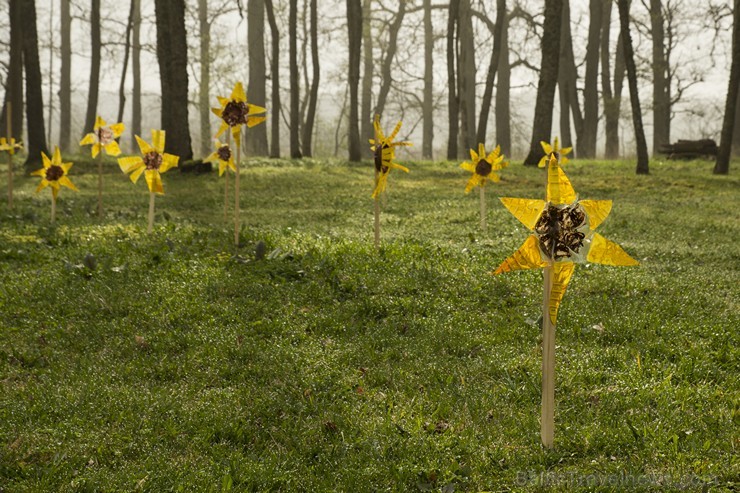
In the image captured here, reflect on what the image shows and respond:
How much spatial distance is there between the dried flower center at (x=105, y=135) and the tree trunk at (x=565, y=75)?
884 inches

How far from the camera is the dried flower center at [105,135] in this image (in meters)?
10.3

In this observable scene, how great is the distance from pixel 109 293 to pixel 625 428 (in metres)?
4.90

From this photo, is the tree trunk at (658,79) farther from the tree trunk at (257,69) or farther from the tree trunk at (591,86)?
the tree trunk at (257,69)

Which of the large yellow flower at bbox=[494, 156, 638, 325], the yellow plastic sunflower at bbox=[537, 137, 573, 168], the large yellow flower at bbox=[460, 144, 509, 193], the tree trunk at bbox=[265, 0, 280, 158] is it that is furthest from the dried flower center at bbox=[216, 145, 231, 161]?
the tree trunk at bbox=[265, 0, 280, 158]

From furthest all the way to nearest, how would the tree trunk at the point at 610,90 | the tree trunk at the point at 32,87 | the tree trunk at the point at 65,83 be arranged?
the tree trunk at the point at 65,83
the tree trunk at the point at 610,90
the tree trunk at the point at 32,87

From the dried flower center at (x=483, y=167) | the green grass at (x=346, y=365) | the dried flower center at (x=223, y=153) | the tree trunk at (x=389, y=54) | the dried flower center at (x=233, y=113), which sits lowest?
the green grass at (x=346, y=365)

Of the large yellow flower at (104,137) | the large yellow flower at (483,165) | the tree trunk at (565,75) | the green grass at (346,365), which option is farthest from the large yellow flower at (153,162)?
the tree trunk at (565,75)

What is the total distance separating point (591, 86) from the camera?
96.8ft

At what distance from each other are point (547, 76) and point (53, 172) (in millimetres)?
15174

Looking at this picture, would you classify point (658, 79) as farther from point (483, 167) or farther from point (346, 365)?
point (346, 365)

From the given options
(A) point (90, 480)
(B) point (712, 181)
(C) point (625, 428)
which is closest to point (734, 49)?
(B) point (712, 181)

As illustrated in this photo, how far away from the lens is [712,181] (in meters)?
18.2

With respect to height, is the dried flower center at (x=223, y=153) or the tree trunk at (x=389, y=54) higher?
the tree trunk at (x=389, y=54)

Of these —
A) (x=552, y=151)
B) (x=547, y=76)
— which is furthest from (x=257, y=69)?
(x=552, y=151)
